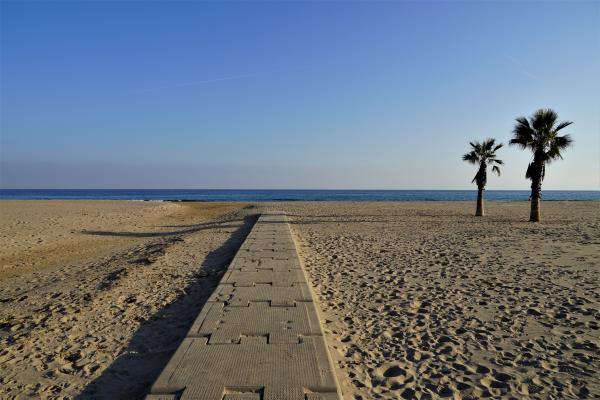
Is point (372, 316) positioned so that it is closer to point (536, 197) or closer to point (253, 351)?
point (253, 351)

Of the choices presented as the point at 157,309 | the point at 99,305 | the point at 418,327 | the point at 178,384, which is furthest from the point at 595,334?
the point at 99,305

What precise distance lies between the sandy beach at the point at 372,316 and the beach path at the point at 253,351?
41 centimetres

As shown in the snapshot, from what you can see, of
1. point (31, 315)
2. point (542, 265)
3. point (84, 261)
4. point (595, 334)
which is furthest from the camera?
point (84, 261)

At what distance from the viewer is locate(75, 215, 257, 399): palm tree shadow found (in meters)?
3.56

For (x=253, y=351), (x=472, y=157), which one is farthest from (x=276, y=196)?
(x=253, y=351)

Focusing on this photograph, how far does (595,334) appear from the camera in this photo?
468 centimetres

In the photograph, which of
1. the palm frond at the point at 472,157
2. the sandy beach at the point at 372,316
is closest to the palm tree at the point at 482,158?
the palm frond at the point at 472,157

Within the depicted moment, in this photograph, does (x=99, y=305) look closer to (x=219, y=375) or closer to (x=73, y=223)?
(x=219, y=375)

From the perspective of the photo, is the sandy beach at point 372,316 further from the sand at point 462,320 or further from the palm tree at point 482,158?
the palm tree at point 482,158

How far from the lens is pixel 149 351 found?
172 inches

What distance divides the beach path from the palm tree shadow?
0.40 metres

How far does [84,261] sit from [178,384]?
935 cm

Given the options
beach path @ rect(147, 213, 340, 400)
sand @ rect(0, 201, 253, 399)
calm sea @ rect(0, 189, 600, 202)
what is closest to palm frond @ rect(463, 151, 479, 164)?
sand @ rect(0, 201, 253, 399)

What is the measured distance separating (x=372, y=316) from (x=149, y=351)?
3.13 metres
